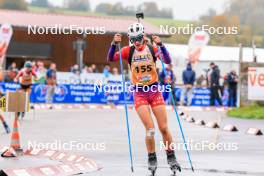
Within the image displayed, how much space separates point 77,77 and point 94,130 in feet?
59.2

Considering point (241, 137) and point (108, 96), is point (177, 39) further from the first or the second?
point (241, 137)

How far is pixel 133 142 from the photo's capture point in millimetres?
16531

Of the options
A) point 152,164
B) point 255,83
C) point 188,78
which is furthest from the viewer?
point 188,78

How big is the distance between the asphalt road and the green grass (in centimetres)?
91

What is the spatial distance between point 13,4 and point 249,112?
8561cm

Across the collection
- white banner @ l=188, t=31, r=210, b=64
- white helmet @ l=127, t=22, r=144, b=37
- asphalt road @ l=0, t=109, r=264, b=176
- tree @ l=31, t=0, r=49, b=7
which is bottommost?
asphalt road @ l=0, t=109, r=264, b=176

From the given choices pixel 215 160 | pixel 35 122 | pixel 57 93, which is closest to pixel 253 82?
pixel 35 122

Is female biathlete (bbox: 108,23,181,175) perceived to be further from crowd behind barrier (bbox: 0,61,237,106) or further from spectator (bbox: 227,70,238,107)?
spectator (bbox: 227,70,238,107)

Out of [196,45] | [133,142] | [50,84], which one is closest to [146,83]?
[133,142]

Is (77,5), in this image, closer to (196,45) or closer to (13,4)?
(13,4)

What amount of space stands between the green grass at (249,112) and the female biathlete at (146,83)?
14859 mm

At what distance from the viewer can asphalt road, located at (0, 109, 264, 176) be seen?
1142 cm

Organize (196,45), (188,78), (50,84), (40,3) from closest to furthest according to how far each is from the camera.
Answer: (50,84) < (188,78) < (196,45) < (40,3)

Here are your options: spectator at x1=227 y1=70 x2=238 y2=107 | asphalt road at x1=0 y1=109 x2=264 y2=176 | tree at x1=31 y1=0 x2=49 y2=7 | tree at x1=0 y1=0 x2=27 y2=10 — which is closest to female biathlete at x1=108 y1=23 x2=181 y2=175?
asphalt road at x1=0 y1=109 x2=264 y2=176
